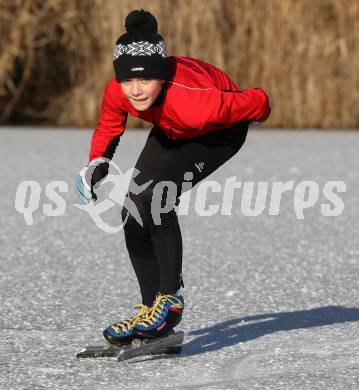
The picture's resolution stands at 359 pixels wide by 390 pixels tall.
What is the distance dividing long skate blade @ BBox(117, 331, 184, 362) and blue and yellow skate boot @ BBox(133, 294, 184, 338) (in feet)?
0.09

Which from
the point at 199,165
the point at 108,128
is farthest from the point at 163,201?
the point at 108,128

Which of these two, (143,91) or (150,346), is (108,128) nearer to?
(143,91)

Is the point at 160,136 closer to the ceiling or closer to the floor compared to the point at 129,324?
closer to the ceiling

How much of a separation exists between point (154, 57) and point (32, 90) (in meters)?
10.6

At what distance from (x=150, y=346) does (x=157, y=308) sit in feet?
0.49

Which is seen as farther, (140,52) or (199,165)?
(199,165)

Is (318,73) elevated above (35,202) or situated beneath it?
elevated above

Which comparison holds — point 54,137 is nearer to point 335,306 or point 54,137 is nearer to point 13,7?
point 13,7

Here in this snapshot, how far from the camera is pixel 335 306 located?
19.0 ft

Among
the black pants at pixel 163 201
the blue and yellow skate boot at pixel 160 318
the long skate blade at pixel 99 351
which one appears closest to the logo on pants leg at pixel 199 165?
the black pants at pixel 163 201

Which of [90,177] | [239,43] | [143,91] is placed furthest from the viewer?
→ [239,43]

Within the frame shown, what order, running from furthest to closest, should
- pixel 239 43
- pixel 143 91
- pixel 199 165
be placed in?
pixel 239 43
pixel 199 165
pixel 143 91

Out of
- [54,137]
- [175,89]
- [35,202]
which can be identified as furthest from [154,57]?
Result: [54,137]

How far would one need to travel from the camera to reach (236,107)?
4.56 meters
